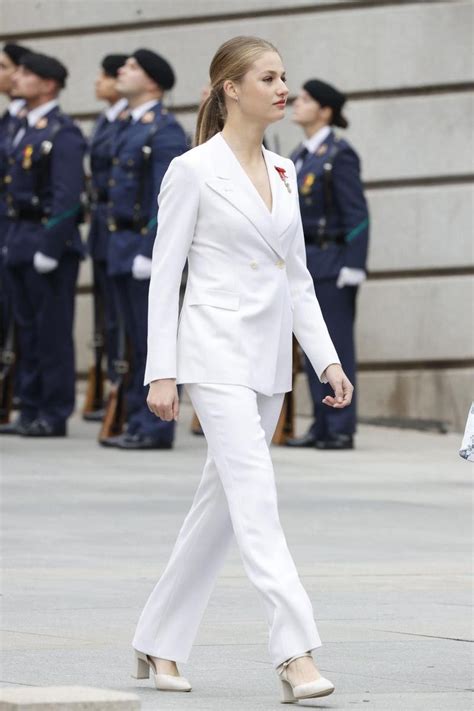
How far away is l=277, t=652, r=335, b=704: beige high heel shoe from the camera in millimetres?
4992

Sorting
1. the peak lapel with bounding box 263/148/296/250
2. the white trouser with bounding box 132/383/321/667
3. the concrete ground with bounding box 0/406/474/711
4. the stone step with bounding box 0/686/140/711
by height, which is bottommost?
the concrete ground with bounding box 0/406/474/711

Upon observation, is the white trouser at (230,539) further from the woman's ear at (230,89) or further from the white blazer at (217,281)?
the woman's ear at (230,89)

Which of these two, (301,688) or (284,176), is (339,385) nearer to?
(284,176)

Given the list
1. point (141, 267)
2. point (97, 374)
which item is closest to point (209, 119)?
point (141, 267)

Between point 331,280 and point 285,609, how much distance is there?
7502mm

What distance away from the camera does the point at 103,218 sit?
13234 millimetres

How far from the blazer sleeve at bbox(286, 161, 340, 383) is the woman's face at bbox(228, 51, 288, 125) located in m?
0.23

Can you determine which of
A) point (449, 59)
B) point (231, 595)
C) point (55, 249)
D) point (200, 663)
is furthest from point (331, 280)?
point (200, 663)

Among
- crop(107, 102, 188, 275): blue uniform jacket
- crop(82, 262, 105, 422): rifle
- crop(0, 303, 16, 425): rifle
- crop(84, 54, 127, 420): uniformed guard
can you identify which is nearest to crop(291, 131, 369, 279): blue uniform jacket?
crop(107, 102, 188, 275): blue uniform jacket

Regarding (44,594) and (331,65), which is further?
(331,65)

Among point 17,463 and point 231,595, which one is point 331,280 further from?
point 231,595

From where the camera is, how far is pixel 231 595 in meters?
6.98

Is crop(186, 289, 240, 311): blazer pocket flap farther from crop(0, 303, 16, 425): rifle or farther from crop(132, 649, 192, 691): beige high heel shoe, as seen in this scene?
crop(0, 303, 16, 425): rifle

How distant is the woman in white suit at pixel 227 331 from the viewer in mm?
5227
